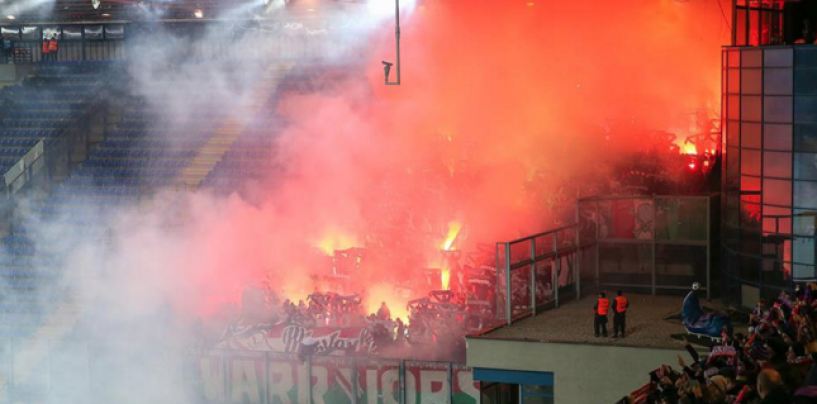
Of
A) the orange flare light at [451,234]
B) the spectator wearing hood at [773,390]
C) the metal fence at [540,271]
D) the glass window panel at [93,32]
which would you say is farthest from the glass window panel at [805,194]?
the glass window panel at [93,32]

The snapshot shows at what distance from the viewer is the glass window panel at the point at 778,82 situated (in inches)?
672

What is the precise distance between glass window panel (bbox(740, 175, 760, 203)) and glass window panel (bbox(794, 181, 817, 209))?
669 millimetres

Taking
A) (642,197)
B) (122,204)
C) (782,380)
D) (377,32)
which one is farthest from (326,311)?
(782,380)

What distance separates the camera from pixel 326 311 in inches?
813

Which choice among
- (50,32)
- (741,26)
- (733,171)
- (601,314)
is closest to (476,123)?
(741,26)

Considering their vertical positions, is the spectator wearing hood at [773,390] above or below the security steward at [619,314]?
above

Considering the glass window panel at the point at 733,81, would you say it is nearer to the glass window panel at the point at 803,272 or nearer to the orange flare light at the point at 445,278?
the glass window panel at the point at 803,272

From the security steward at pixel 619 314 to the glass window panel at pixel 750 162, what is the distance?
2852mm

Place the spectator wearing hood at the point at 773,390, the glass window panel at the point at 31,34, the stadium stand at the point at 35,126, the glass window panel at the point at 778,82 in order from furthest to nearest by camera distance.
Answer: the glass window panel at the point at 31,34 → the stadium stand at the point at 35,126 → the glass window panel at the point at 778,82 → the spectator wearing hood at the point at 773,390

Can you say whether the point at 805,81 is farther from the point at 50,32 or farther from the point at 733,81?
the point at 50,32

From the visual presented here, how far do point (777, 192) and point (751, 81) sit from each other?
5.34 feet

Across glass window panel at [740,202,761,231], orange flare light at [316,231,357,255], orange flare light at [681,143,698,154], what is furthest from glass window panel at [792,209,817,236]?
orange flare light at [316,231,357,255]

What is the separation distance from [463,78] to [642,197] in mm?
7687

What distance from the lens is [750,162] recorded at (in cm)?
1766
